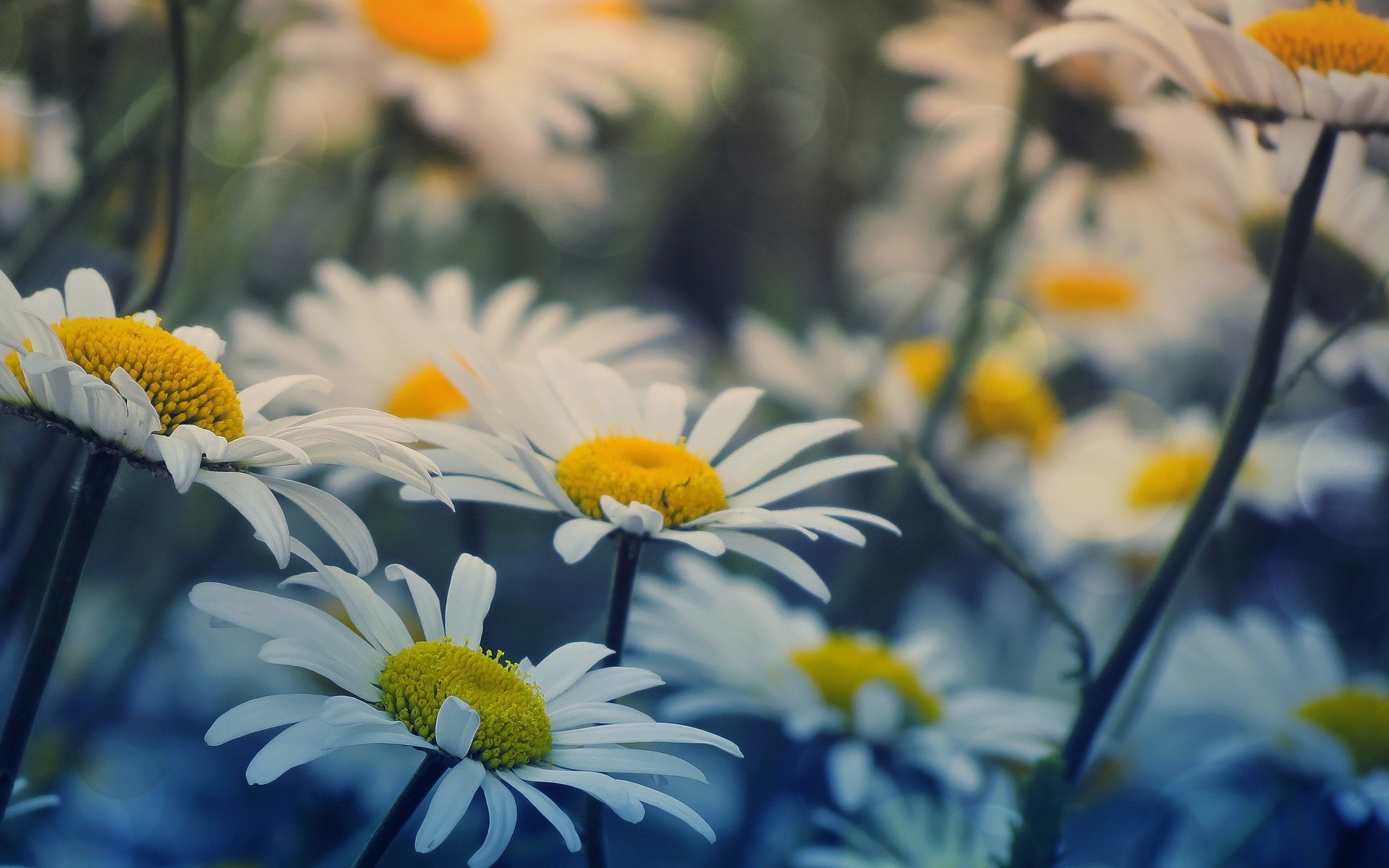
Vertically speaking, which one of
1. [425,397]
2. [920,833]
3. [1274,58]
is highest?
[1274,58]

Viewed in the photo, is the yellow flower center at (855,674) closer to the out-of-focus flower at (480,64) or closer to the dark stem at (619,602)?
the dark stem at (619,602)

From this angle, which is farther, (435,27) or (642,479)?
(435,27)

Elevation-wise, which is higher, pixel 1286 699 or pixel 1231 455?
pixel 1231 455

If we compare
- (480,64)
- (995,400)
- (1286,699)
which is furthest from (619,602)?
(995,400)

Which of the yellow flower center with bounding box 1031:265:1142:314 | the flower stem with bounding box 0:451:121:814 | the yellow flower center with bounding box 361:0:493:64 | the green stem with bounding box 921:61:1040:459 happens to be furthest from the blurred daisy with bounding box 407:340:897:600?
the yellow flower center with bounding box 1031:265:1142:314

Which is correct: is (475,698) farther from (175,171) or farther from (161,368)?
(175,171)

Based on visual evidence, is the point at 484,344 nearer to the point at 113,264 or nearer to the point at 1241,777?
the point at 113,264
